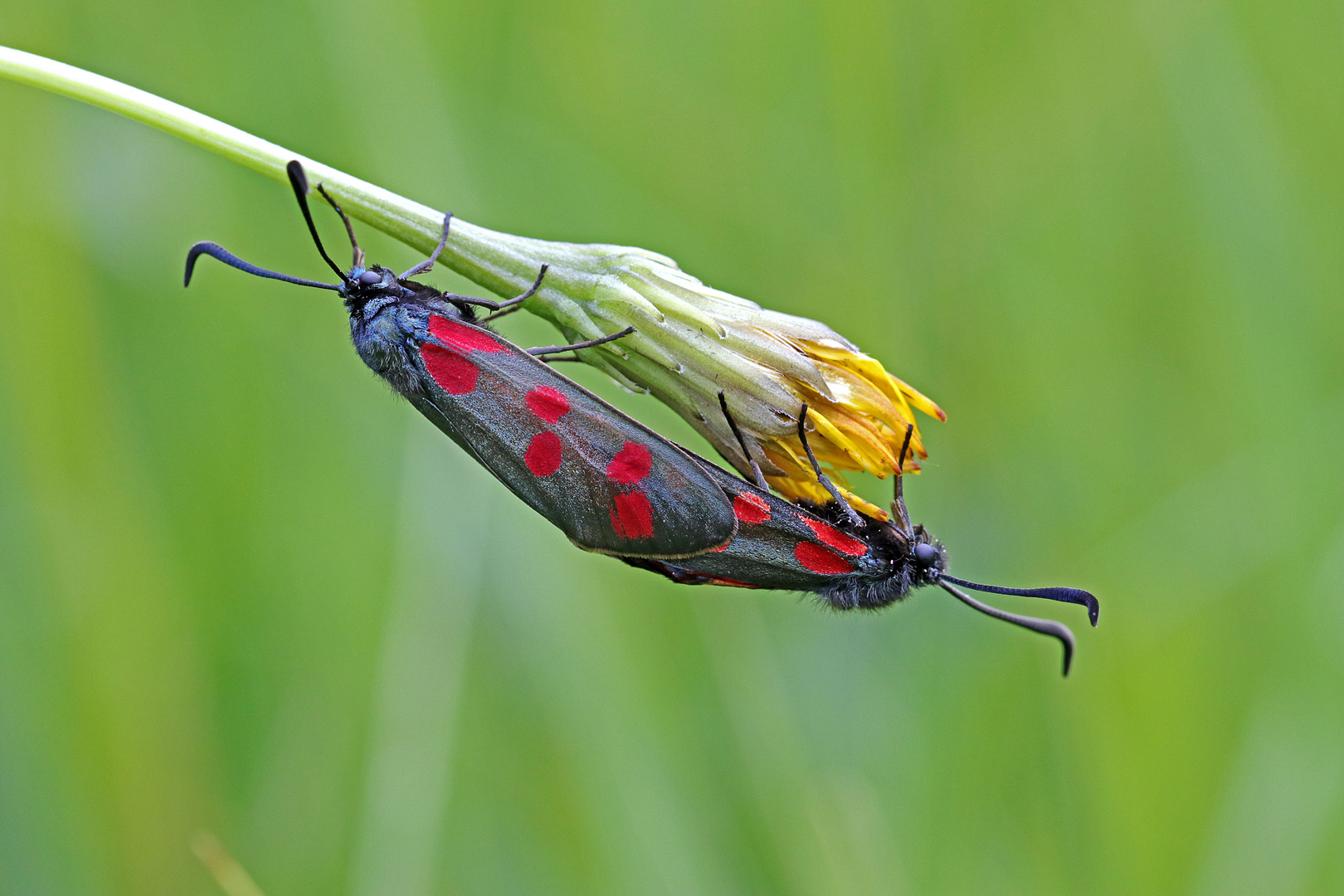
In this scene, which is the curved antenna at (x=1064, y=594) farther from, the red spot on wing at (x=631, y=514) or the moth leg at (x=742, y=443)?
the red spot on wing at (x=631, y=514)

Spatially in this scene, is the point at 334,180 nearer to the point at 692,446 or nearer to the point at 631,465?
the point at 631,465

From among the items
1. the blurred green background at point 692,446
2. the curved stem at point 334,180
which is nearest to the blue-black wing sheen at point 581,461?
the curved stem at point 334,180

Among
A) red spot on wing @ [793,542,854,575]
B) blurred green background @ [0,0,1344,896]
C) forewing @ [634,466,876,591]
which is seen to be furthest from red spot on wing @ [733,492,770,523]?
blurred green background @ [0,0,1344,896]

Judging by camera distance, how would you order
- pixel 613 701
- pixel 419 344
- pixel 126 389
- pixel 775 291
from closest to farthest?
pixel 419 344, pixel 613 701, pixel 126 389, pixel 775 291

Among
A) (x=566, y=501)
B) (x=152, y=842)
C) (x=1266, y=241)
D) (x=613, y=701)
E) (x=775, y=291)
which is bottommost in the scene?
(x=152, y=842)

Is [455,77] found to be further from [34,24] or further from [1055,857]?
[1055,857]

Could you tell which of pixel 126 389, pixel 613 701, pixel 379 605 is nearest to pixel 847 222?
pixel 613 701
